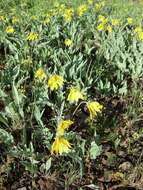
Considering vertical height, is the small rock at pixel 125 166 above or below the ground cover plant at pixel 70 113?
below

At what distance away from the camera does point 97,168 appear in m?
2.98

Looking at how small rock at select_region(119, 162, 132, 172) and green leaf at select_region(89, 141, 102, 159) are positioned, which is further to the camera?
small rock at select_region(119, 162, 132, 172)

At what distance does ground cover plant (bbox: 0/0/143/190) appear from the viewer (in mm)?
2805

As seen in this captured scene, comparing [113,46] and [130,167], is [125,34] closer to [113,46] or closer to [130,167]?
[113,46]

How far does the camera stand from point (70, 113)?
3510mm

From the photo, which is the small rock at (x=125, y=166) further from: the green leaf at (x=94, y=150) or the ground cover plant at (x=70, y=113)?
the green leaf at (x=94, y=150)

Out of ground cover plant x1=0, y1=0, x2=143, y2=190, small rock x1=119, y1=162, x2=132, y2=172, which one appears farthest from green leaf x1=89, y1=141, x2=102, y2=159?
small rock x1=119, y1=162, x2=132, y2=172

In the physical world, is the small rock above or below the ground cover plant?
below

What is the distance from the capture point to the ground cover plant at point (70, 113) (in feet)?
9.20

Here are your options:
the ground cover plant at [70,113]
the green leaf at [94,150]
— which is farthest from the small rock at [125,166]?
the green leaf at [94,150]

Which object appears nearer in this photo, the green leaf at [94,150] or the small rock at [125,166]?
the green leaf at [94,150]

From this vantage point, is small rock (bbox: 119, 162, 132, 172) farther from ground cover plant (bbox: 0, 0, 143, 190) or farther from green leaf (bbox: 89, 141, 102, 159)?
green leaf (bbox: 89, 141, 102, 159)

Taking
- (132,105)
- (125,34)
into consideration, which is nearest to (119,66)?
(132,105)

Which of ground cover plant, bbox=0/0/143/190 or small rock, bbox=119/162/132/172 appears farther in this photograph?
small rock, bbox=119/162/132/172
